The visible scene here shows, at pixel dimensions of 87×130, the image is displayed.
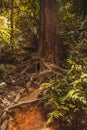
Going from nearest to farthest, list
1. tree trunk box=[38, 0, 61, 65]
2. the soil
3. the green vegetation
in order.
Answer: the soil → the green vegetation → tree trunk box=[38, 0, 61, 65]

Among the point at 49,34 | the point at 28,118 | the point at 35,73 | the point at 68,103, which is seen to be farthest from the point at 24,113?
the point at 49,34

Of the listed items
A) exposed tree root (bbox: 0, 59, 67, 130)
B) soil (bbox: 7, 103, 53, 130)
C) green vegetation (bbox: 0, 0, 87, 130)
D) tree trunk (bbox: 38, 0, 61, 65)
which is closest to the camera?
soil (bbox: 7, 103, 53, 130)

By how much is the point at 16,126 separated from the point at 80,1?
6.30 meters

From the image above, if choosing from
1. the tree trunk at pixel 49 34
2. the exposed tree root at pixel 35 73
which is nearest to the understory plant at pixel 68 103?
the exposed tree root at pixel 35 73

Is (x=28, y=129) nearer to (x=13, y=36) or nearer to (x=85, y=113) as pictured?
(x=85, y=113)

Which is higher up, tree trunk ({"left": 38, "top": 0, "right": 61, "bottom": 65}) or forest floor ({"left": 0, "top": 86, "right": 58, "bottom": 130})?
tree trunk ({"left": 38, "top": 0, "right": 61, "bottom": 65})

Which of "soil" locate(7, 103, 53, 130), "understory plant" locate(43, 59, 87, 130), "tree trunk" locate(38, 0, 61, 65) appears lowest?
"soil" locate(7, 103, 53, 130)

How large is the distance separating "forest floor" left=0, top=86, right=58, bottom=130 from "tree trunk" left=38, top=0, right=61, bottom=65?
6.39 feet

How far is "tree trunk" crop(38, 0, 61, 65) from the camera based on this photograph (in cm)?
793

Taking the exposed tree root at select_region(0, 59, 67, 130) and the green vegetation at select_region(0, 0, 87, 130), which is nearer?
the green vegetation at select_region(0, 0, 87, 130)

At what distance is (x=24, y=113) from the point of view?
547 cm

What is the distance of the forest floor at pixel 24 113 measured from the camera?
515 centimetres

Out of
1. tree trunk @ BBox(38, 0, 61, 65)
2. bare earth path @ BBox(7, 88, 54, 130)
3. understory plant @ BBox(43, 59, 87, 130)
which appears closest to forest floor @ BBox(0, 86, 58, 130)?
bare earth path @ BBox(7, 88, 54, 130)

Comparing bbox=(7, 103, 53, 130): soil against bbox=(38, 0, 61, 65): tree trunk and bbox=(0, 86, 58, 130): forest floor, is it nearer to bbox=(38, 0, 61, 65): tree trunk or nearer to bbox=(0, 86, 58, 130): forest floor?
bbox=(0, 86, 58, 130): forest floor
